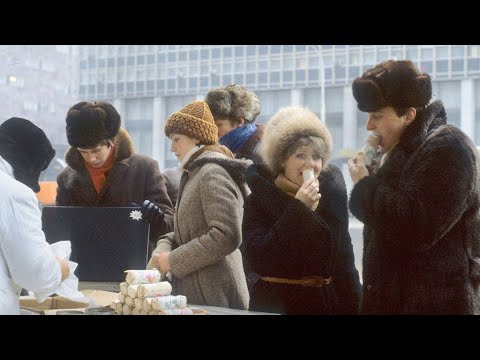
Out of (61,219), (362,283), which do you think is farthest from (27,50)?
(362,283)

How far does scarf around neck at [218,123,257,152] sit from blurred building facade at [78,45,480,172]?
0.21 feet

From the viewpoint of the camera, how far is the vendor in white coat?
7.64 ft

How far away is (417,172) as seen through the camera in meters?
2.44

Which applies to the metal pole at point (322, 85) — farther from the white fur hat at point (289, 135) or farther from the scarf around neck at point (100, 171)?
the scarf around neck at point (100, 171)

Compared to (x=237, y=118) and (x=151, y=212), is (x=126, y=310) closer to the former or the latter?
(x=151, y=212)

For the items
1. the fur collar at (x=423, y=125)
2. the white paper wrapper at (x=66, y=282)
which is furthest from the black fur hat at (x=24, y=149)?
the fur collar at (x=423, y=125)

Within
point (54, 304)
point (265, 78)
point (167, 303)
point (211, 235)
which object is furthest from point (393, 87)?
point (54, 304)

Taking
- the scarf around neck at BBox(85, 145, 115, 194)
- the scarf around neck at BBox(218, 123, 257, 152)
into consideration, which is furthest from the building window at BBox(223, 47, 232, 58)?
the scarf around neck at BBox(85, 145, 115, 194)

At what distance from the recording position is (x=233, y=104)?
10.2 feet

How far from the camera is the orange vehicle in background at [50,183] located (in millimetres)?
3094

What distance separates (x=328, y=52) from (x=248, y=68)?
33cm

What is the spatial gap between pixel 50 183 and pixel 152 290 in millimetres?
894

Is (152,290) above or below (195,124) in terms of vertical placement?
below
